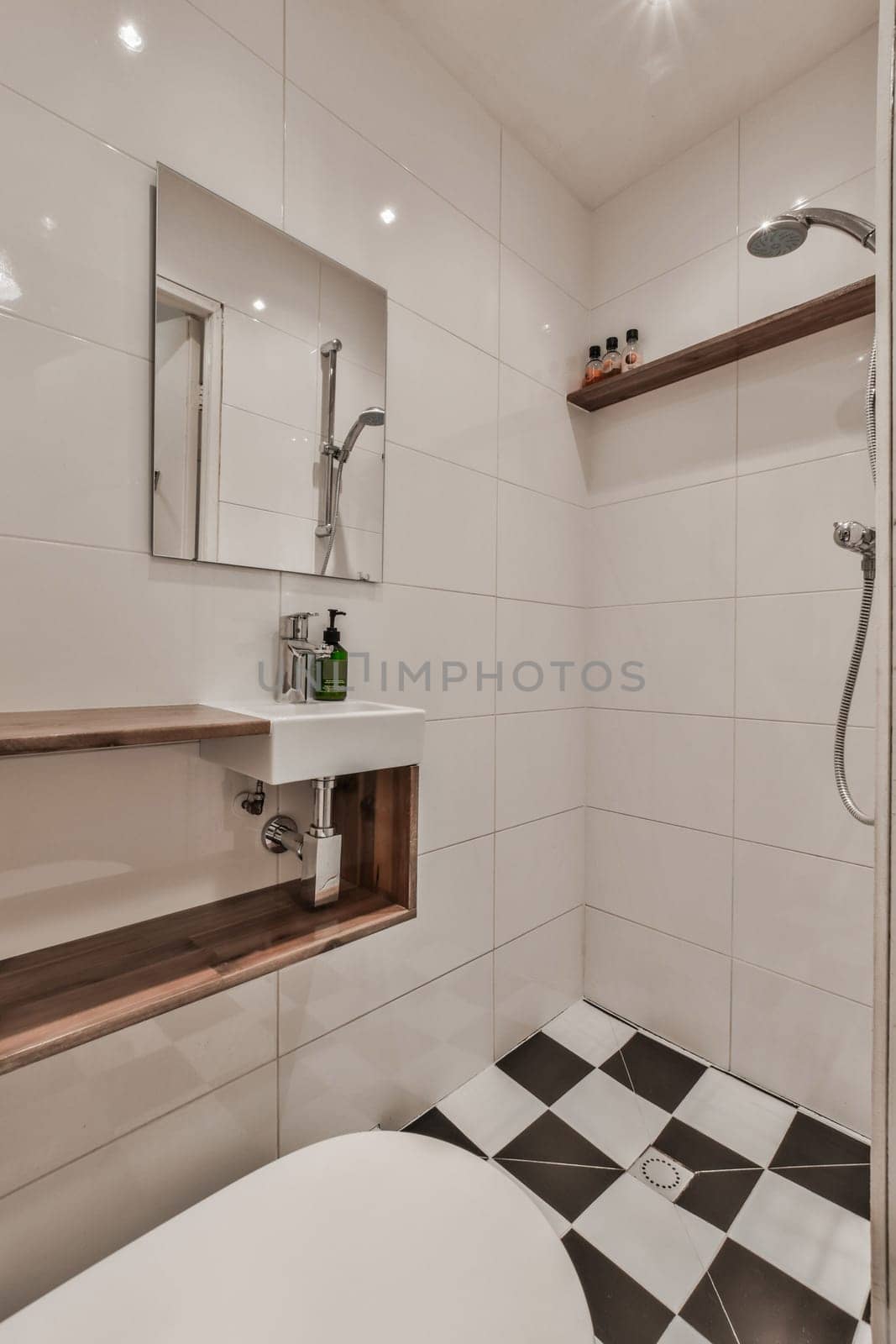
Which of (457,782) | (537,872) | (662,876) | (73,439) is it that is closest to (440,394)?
(73,439)

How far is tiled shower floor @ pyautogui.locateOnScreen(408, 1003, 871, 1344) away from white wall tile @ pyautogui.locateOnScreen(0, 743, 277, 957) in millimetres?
817

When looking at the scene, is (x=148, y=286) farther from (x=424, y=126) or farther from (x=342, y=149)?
(x=424, y=126)

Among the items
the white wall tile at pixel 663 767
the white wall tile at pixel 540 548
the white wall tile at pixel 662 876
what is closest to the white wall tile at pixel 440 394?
the white wall tile at pixel 540 548

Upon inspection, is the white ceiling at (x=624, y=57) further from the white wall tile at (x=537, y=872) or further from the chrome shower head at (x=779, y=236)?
the white wall tile at (x=537, y=872)

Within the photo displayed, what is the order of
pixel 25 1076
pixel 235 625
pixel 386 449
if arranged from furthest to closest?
pixel 386 449, pixel 235 625, pixel 25 1076

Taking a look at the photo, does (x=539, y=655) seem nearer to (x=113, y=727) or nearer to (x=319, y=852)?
(x=319, y=852)

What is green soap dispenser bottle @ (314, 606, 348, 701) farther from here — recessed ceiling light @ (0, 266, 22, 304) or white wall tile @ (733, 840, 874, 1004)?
white wall tile @ (733, 840, 874, 1004)

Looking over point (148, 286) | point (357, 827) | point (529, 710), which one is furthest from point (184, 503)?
point (529, 710)

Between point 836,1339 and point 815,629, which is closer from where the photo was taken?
point 836,1339

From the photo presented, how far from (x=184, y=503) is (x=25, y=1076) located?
2.87 feet

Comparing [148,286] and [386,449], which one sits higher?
[148,286]

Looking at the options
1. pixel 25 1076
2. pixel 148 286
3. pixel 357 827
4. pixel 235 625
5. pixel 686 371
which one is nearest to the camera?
pixel 25 1076

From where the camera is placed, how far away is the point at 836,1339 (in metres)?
0.96

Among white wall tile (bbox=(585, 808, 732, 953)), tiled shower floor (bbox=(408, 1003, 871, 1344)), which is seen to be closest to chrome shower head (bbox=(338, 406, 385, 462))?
white wall tile (bbox=(585, 808, 732, 953))
